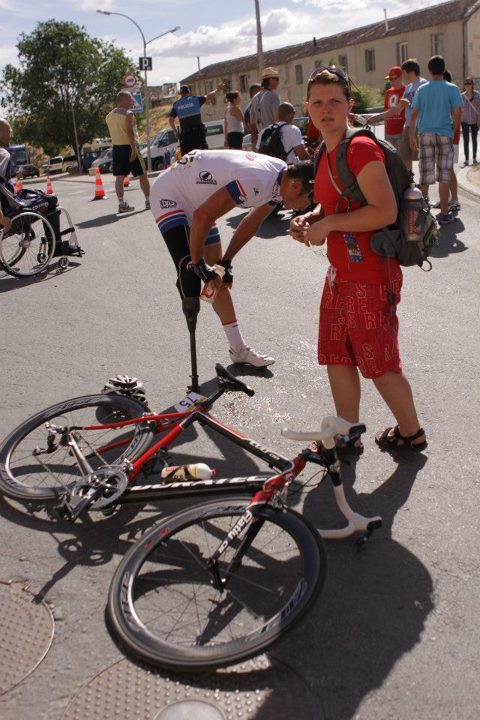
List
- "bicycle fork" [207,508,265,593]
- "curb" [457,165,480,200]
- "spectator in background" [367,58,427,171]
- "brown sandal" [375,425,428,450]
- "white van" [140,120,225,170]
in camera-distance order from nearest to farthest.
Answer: "bicycle fork" [207,508,265,593] → "brown sandal" [375,425,428,450] → "spectator in background" [367,58,427,171] → "curb" [457,165,480,200] → "white van" [140,120,225,170]

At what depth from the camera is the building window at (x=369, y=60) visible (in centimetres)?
6738

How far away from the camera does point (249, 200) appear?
15.4 ft

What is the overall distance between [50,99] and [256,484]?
74.7 metres

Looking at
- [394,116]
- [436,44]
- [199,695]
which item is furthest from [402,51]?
[199,695]

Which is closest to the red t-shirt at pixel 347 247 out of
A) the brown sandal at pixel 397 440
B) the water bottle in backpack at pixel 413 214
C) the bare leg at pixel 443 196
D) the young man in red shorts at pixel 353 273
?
the young man in red shorts at pixel 353 273

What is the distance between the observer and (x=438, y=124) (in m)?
9.57

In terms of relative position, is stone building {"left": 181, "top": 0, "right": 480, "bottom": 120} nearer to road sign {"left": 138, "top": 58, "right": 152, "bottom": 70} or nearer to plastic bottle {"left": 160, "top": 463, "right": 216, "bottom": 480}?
road sign {"left": 138, "top": 58, "right": 152, "bottom": 70}

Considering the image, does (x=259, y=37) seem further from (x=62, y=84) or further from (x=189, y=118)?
(x=62, y=84)

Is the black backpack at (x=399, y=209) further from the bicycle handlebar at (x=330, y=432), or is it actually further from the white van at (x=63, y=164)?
the white van at (x=63, y=164)

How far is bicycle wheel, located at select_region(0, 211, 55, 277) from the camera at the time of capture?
9047 mm

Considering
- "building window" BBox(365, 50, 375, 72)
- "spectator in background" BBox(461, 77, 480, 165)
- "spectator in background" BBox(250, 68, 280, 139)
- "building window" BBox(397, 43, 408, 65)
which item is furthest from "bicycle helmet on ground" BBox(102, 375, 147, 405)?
"building window" BBox(365, 50, 375, 72)

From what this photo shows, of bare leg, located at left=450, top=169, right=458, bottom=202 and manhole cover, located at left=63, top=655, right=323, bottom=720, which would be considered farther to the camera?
bare leg, located at left=450, top=169, right=458, bottom=202

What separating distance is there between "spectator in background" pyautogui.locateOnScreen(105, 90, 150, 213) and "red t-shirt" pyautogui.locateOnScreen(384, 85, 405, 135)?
13.3ft

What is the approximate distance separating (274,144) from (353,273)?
6852mm
